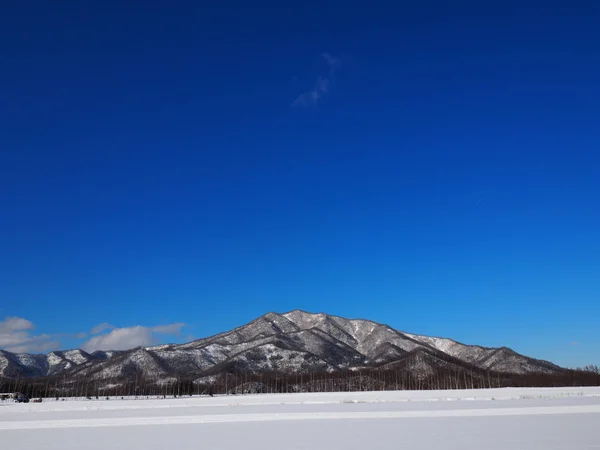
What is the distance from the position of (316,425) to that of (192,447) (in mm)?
11061

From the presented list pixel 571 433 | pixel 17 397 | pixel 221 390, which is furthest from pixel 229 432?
pixel 221 390

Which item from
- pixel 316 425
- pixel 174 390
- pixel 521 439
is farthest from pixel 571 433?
pixel 174 390

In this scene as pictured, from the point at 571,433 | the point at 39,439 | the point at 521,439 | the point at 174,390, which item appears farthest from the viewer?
the point at 174,390

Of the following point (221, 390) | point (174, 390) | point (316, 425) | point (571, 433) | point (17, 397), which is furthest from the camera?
point (221, 390)

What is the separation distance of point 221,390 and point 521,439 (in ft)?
562

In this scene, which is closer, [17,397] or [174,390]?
[17,397]

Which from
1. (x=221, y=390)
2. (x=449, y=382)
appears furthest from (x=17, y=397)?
(x=449, y=382)

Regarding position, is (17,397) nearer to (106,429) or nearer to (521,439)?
(106,429)

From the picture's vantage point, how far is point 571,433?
2202 cm

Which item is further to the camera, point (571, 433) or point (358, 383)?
point (358, 383)

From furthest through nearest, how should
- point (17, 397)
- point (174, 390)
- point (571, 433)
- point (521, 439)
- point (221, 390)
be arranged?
1. point (221, 390)
2. point (174, 390)
3. point (17, 397)
4. point (571, 433)
5. point (521, 439)

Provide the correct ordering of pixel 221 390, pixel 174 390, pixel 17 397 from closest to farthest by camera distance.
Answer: pixel 17 397 < pixel 174 390 < pixel 221 390

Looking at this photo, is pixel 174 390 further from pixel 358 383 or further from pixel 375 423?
pixel 375 423

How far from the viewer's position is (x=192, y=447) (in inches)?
793
